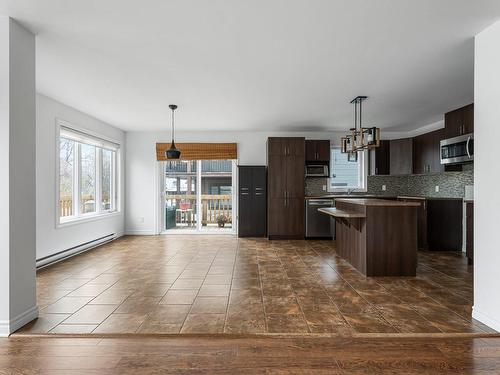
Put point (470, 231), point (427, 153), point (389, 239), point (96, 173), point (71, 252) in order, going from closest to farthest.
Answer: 1. point (389, 239)
2. point (470, 231)
3. point (71, 252)
4. point (427, 153)
5. point (96, 173)

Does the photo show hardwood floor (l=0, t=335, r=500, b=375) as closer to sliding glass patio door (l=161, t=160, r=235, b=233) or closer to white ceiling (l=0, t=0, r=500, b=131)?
white ceiling (l=0, t=0, r=500, b=131)

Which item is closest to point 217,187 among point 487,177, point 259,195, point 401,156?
point 259,195

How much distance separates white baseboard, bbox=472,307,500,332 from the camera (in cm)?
234

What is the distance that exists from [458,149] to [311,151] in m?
2.84

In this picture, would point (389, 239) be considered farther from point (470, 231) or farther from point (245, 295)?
point (245, 295)

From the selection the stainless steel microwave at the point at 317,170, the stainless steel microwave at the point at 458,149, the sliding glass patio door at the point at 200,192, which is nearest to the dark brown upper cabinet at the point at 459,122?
the stainless steel microwave at the point at 458,149

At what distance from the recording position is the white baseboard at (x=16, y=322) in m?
2.29

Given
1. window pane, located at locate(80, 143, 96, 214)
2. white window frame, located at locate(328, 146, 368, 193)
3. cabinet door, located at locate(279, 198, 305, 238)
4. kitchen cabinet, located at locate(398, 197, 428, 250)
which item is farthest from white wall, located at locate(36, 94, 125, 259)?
kitchen cabinet, located at locate(398, 197, 428, 250)

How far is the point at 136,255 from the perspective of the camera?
495 cm

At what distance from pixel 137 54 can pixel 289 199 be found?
429 centimetres

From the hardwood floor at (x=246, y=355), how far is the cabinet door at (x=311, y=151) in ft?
15.7

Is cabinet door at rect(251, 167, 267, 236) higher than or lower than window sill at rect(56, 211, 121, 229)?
higher

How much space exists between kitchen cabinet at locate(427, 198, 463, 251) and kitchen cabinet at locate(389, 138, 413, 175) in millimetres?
1216

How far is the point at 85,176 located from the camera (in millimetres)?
5523
